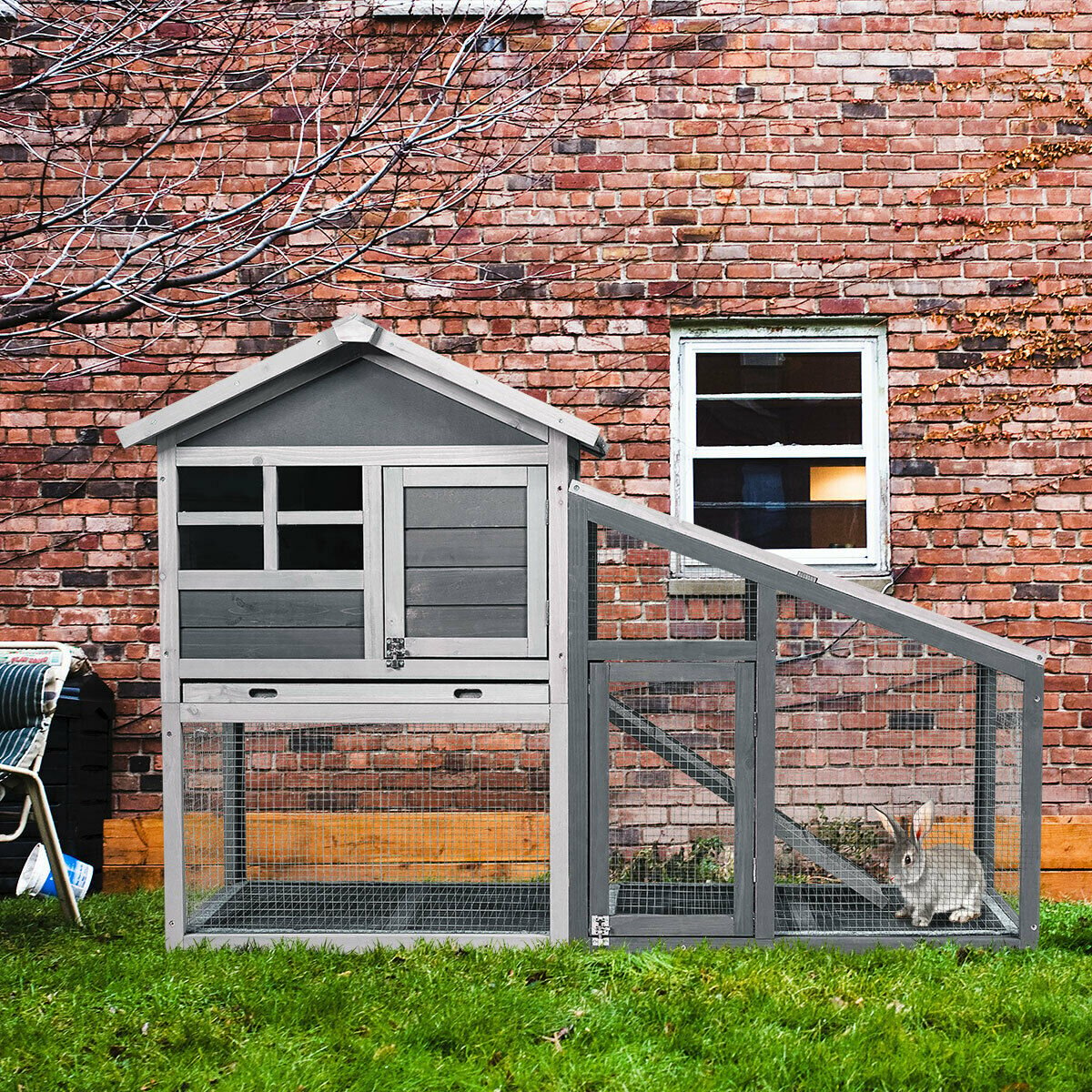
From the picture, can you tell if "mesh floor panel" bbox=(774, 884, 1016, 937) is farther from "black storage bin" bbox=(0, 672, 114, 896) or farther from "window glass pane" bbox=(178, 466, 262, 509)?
"black storage bin" bbox=(0, 672, 114, 896)

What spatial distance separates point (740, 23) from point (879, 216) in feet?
4.12

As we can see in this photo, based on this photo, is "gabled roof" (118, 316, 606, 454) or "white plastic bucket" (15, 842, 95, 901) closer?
"gabled roof" (118, 316, 606, 454)

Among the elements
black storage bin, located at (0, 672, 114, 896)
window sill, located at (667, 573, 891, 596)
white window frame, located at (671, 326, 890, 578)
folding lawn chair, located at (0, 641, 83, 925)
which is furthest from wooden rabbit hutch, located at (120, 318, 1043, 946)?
white window frame, located at (671, 326, 890, 578)

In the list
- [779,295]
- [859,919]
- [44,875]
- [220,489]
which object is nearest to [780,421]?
[779,295]

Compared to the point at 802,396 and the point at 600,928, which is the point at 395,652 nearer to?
the point at 600,928

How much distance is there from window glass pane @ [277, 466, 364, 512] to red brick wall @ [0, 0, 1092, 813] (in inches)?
65.6

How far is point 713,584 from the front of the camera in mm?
5074

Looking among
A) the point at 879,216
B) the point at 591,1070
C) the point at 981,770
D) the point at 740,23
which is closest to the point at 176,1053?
the point at 591,1070

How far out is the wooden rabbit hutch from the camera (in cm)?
368

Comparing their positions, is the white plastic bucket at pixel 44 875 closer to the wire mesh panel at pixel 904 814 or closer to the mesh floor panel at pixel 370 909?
the mesh floor panel at pixel 370 909

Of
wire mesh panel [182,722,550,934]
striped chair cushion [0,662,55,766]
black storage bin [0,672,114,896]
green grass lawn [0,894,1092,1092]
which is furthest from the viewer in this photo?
black storage bin [0,672,114,896]

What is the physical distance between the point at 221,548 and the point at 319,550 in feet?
1.26

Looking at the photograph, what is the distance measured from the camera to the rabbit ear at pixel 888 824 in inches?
150

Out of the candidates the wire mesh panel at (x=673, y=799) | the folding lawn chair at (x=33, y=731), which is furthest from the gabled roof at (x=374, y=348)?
the folding lawn chair at (x=33, y=731)
